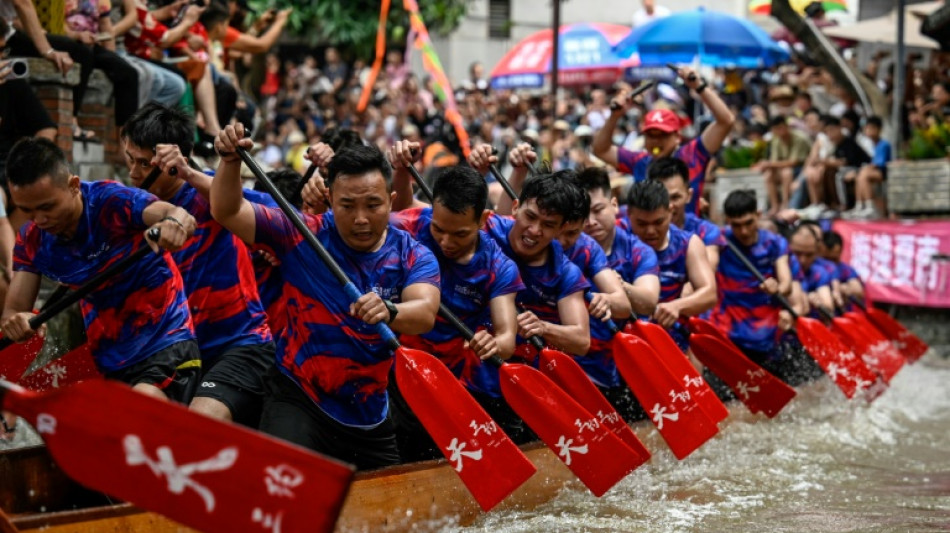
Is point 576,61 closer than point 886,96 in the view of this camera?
No

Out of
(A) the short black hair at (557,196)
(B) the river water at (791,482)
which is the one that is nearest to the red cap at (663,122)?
(B) the river water at (791,482)

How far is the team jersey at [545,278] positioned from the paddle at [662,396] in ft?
1.74

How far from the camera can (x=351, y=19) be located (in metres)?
20.0

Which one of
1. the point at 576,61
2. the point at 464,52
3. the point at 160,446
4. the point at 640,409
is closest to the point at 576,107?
the point at 576,61

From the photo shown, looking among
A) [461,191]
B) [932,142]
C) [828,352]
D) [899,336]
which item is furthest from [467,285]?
[932,142]

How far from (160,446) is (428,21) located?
710 inches

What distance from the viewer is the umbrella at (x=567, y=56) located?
19.0m

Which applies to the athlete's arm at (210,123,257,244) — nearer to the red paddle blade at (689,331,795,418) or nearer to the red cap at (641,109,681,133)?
the red paddle blade at (689,331,795,418)

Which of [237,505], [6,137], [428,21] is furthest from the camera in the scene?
[428,21]

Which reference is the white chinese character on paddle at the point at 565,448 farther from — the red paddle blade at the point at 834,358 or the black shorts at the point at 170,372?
the red paddle blade at the point at 834,358

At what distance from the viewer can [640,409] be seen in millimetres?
7117

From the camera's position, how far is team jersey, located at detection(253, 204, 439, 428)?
4676mm

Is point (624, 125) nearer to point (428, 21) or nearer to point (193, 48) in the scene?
point (428, 21)

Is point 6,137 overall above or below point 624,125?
above
